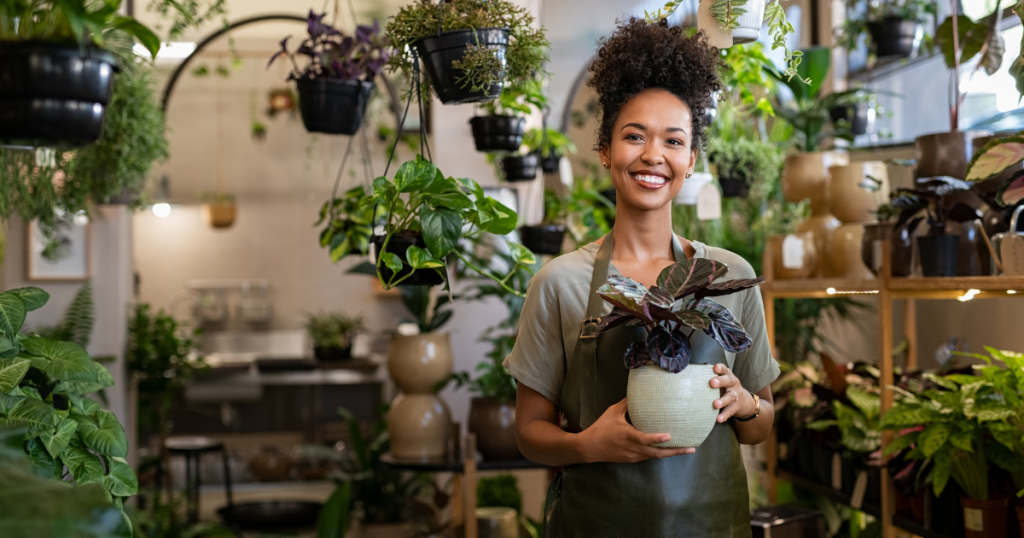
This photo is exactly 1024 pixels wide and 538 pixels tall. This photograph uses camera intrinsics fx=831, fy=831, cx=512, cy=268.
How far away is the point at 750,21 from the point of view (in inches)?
63.6

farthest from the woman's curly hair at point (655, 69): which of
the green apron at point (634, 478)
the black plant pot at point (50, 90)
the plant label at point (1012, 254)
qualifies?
the plant label at point (1012, 254)

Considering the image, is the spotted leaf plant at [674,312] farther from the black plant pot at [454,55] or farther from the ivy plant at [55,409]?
the ivy plant at [55,409]

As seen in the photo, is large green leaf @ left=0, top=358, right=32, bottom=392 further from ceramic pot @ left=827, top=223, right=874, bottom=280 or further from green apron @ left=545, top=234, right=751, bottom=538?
ceramic pot @ left=827, top=223, right=874, bottom=280

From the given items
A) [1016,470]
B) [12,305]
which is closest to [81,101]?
[12,305]

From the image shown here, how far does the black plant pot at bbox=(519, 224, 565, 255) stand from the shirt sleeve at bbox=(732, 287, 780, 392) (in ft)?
4.78

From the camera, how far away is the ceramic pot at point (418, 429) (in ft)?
9.50

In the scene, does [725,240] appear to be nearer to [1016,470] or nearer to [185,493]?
[1016,470]

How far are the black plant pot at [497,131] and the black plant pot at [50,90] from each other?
130 cm

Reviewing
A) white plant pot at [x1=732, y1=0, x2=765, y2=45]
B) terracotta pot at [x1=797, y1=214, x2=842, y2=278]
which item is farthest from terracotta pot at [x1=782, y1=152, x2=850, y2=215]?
white plant pot at [x1=732, y1=0, x2=765, y2=45]

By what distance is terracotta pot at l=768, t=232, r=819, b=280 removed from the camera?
277 cm

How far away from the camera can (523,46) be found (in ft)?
6.21

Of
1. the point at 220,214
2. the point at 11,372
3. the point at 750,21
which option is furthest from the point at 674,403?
the point at 220,214

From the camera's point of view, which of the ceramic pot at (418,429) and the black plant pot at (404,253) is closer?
the black plant pot at (404,253)

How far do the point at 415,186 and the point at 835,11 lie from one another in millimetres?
3028
